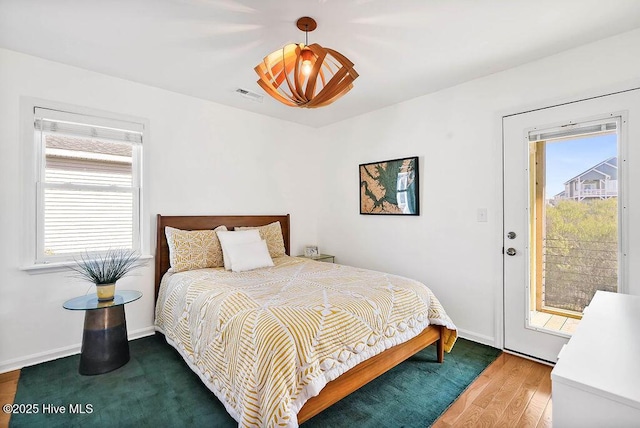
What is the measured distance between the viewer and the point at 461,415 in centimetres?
182

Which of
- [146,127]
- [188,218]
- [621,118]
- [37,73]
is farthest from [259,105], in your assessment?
[621,118]

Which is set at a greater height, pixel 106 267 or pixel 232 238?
pixel 232 238

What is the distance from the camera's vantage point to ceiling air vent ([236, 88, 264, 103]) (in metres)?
3.15

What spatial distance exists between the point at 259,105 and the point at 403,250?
2.35 metres

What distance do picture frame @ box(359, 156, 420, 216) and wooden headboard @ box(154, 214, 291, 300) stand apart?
118 centimetres

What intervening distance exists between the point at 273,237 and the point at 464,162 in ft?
7.23

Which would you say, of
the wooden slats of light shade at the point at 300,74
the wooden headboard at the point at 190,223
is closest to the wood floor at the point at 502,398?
the wooden headboard at the point at 190,223

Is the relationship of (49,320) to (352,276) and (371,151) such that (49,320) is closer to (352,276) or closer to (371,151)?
(352,276)

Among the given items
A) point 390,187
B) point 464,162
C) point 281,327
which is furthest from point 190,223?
point 464,162

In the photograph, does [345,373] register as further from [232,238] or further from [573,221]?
[573,221]

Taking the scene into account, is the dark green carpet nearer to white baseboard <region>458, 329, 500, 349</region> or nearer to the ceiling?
white baseboard <region>458, 329, 500, 349</region>

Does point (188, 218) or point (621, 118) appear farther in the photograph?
point (188, 218)

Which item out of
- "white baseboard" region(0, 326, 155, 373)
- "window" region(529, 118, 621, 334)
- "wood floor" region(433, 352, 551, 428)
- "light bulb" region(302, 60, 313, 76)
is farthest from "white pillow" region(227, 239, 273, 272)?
"window" region(529, 118, 621, 334)

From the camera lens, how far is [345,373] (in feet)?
5.82
